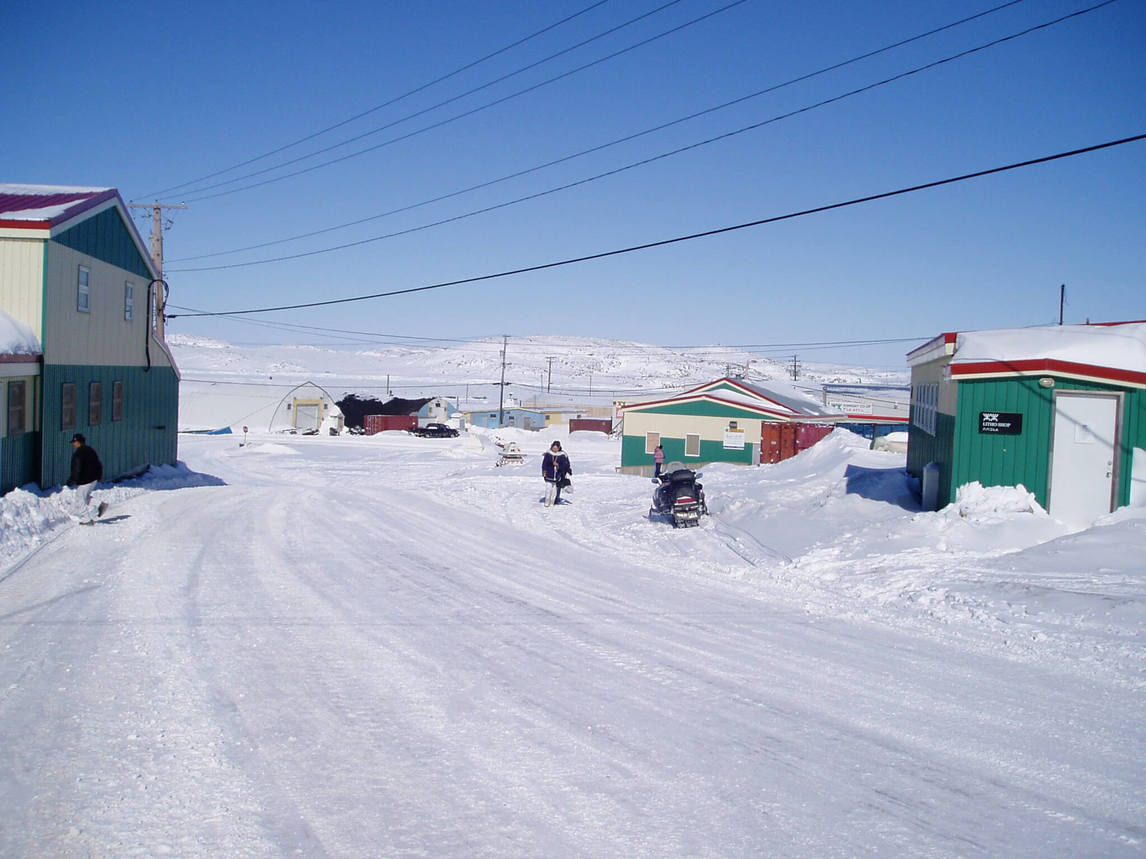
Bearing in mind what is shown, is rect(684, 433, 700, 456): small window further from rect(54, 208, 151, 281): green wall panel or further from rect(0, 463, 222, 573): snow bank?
rect(0, 463, 222, 573): snow bank

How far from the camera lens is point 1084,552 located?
11984 millimetres

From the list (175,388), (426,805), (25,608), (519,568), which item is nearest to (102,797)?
A: (426,805)

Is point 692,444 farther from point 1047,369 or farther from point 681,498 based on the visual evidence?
point 1047,369

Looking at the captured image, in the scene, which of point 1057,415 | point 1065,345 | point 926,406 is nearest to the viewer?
point 1057,415

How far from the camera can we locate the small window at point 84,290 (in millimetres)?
18094

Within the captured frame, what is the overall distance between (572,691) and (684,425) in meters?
35.7

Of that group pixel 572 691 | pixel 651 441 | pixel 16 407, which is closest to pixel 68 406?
pixel 16 407

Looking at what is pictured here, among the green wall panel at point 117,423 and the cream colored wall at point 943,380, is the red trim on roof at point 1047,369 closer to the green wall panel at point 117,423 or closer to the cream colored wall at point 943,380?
the cream colored wall at point 943,380

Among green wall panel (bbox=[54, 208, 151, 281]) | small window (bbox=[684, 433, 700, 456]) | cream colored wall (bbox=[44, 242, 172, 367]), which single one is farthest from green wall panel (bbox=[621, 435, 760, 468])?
green wall panel (bbox=[54, 208, 151, 281])

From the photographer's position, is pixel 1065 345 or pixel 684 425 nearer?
pixel 1065 345

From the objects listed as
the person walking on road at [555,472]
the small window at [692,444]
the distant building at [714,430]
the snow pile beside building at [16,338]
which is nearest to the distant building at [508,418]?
the distant building at [714,430]

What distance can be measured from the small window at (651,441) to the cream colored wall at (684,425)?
0.19 m

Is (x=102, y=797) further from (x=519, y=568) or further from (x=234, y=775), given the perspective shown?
(x=519, y=568)

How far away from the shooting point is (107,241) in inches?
774
